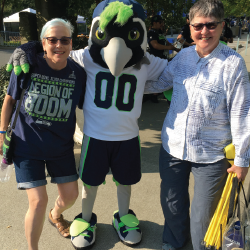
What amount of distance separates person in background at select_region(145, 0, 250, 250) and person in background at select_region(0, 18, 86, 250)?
0.82 m

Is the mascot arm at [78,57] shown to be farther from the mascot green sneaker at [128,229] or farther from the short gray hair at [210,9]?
the mascot green sneaker at [128,229]

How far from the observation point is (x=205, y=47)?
2.08 meters

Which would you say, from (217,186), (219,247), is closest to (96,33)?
(217,186)

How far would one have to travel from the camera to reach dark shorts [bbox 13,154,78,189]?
2.24 metres

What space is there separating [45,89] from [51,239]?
142 cm

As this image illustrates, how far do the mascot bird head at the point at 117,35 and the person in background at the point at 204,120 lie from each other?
334 mm

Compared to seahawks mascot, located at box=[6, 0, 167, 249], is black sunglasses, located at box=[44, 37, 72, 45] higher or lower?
higher

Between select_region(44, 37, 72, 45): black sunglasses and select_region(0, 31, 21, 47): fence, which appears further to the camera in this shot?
select_region(0, 31, 21, 47): fence

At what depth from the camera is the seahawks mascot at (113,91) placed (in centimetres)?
232

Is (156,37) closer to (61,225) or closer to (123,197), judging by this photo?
(123,197)

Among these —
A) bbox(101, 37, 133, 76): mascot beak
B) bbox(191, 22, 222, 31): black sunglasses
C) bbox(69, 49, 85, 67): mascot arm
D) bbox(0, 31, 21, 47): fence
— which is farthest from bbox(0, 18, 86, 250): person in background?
bbox(0, 31, 21, 47): fence

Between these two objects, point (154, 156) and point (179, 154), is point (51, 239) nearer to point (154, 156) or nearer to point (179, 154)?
point (179, 154)

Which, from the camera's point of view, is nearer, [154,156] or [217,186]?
[217,186]

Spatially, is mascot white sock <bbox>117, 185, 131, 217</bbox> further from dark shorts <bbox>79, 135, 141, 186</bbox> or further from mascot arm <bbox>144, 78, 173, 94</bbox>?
mascot arm <bbox>144, 78, 173, 94</bbox>
